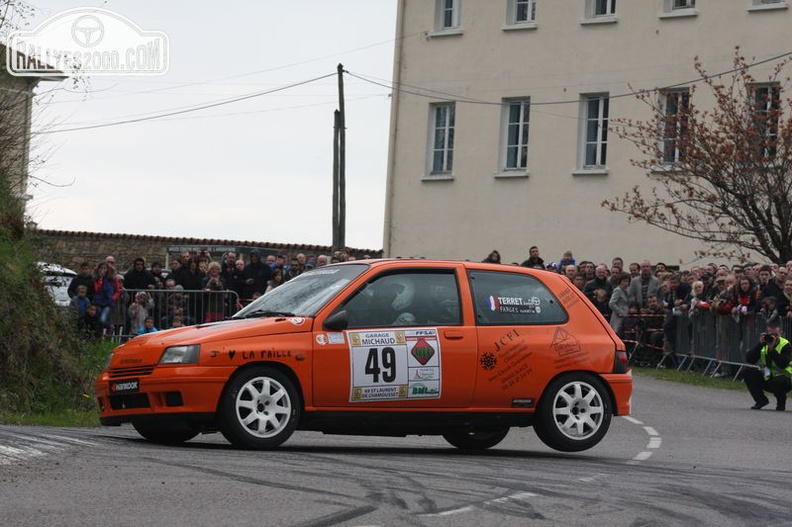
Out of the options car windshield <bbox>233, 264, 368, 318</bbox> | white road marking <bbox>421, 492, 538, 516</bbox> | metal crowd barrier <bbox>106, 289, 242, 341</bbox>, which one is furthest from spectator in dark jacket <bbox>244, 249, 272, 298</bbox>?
white road marking <bbox>421, 492, 538, 516</bbox>

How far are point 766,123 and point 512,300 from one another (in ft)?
66.2

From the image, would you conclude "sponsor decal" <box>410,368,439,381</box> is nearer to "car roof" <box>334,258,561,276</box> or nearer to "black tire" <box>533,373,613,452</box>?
"car roof" <box>334,258,561,276</box>

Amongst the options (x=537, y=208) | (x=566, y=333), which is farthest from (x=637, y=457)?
(x=537, y=208)

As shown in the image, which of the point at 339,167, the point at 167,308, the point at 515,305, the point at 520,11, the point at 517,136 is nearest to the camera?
the point at 515,305

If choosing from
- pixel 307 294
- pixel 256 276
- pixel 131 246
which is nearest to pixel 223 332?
pixel 307 294

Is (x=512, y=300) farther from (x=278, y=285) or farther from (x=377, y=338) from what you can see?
(x=278, y=285)

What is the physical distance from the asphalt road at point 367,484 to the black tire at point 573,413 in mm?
172

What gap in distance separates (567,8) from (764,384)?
1954 cm

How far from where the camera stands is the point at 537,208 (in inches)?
1665

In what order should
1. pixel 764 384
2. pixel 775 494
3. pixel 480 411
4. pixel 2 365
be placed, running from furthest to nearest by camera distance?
pixel 764 384
pixel 2 365
pixel 480 411
pixel 775 494

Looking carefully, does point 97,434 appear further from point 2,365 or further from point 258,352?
point 2,365

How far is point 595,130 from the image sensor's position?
41750 mm

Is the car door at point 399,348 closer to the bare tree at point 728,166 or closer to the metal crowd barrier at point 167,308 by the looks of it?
the metal crowd barrier at point 167,308

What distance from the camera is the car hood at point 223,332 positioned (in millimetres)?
13680
